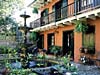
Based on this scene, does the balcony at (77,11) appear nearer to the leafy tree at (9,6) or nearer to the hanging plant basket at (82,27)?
the hanging plant basket at (82,27)

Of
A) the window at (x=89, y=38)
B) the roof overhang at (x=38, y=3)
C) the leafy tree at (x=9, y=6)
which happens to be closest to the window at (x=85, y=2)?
the window at (x=89, y=38)

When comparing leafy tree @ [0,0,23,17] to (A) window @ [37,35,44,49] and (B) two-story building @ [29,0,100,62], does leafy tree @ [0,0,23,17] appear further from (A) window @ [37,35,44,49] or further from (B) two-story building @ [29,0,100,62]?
(A) window @ [37,35,44,49]

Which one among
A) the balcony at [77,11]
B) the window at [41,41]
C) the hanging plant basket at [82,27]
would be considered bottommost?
the window at [41,41]

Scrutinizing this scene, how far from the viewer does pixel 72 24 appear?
52.0 ft

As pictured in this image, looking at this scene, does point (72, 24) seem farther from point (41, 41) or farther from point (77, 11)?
point (41, 41)

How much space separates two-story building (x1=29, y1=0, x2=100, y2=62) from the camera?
42.4 feet

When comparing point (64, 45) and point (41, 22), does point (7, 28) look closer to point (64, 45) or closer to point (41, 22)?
point (41, 22)

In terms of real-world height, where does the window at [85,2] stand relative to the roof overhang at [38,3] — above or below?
below

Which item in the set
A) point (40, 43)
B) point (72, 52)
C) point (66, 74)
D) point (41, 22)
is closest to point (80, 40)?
point (72, 52)

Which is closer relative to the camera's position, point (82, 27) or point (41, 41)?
point (82, 27)

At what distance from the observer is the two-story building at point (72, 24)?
1292 cm

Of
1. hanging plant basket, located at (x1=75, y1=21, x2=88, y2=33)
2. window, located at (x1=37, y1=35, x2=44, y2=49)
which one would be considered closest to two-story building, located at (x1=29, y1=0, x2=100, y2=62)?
hanging plant basket, located at (x1=75, y1=21, x2=88, y2=33)

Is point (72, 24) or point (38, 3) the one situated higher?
point (38, 3)

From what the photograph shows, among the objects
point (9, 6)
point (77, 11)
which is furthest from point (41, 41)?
point (77, 11)
